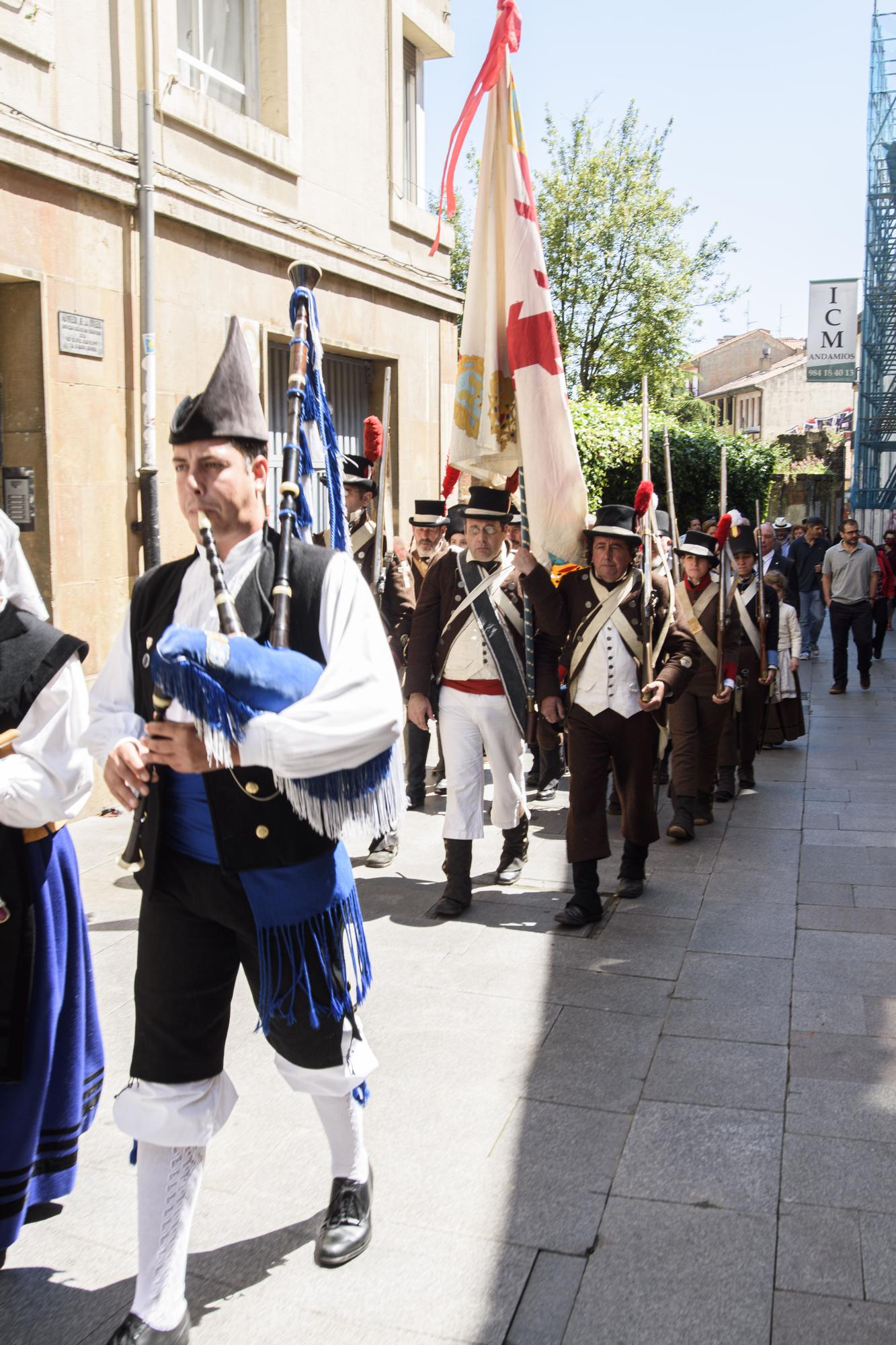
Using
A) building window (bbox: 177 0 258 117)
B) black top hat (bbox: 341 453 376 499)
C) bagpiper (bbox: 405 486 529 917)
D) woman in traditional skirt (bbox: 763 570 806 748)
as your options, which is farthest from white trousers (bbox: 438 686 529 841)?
building window (bbox: 177 0 258 117)

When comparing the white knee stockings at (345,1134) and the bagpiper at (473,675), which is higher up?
the bagpiper at (473,675)

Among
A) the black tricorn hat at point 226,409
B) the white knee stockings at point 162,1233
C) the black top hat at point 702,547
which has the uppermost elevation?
the black tricorn hat at point 226,409

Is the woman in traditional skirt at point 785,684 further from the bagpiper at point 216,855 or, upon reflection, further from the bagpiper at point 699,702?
the bagpiper at point 216,855

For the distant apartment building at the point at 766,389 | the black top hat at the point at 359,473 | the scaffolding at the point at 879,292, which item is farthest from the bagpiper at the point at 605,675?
the distant apartment building at the point at 766,389

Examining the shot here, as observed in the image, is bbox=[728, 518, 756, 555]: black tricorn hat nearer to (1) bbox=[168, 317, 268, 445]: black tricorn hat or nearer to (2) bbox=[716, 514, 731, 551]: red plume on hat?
(2) bbox=[716, 514, 731, 551]: red plume on hat

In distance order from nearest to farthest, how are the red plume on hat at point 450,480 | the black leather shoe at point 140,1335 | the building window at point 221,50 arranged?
the black leather shoe at point 140,1335, the red plume on hat at point 450,480, the building window at point 221,50

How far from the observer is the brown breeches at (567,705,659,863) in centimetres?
577

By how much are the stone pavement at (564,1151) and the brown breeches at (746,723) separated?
Result: 2560 mm

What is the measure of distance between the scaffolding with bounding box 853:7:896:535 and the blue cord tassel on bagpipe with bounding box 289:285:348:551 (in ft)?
91.0

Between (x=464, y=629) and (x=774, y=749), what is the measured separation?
5259mm

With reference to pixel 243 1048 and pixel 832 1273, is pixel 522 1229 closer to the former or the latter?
pixel 832 1273

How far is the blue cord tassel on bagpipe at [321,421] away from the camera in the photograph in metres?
3.15

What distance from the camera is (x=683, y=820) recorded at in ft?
24.4

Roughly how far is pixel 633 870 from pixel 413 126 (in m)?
9.22
